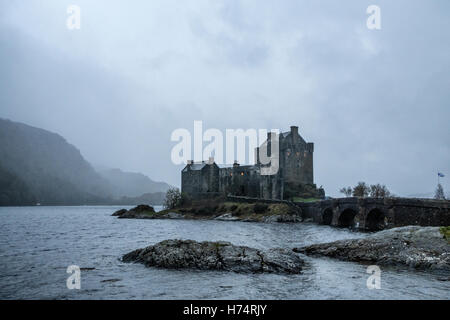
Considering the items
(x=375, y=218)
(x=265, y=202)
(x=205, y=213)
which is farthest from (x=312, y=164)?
(x=375, y=218)

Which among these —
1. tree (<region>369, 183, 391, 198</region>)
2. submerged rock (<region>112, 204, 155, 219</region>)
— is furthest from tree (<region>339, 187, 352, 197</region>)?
submerged rock (<region>112, 204, 155, 219</region>)

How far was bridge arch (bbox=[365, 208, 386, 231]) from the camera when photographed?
48125mm

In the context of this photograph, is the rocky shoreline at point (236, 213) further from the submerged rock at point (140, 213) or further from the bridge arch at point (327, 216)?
the bridge arch at point (327, 216)

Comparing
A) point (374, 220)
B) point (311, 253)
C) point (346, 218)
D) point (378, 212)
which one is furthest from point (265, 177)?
point (311, 253)

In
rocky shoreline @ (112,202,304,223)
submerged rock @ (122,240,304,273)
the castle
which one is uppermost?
the castle

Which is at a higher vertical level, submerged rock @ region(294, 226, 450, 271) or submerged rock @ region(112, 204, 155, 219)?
submerged rock @ region(294, 226, 450, 271)

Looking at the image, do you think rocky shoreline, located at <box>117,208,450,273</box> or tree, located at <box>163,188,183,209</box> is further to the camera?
tree, located at <box>163,188,183,209</box>

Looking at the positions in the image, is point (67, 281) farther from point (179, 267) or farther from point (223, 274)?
point (223, 274)

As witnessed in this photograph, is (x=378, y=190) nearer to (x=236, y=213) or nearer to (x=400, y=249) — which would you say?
(x=236, y=213)

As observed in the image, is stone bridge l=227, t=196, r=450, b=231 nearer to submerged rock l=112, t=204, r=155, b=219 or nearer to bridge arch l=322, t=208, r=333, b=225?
bridge arch l=322, t=208, r=333, b=225

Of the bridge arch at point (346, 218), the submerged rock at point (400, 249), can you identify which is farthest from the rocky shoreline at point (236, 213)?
the submerged rock at point (400, 249)

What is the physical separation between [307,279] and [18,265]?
16.7 m
